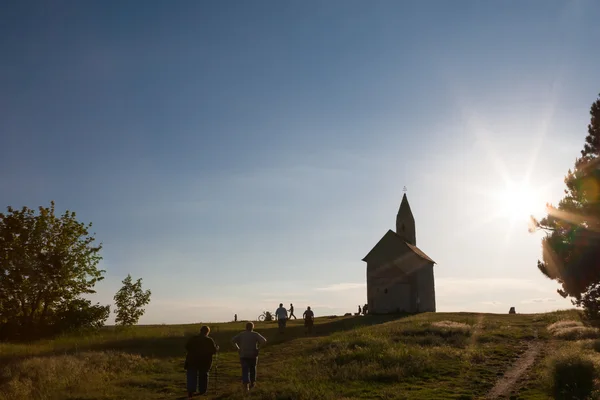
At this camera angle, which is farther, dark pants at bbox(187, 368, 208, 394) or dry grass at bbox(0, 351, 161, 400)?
dry grass at bbox(0, 351, 161, 400)

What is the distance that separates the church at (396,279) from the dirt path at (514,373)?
3196 cm

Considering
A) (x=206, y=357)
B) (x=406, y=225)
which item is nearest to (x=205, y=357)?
(x=206, y=357)

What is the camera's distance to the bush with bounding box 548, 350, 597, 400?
15.0m

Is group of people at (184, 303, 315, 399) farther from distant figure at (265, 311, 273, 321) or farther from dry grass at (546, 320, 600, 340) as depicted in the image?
distant figure at (265, 311, 273, 321)

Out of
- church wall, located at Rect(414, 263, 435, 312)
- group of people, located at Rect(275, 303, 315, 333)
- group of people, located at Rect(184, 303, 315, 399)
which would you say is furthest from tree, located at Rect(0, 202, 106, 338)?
church wall, located at Rect(414, 263, 435, 312)

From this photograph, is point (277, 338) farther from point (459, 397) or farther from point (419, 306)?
point (419, 306)

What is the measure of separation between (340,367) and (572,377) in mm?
8311

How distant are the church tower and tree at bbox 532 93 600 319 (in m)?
45.1

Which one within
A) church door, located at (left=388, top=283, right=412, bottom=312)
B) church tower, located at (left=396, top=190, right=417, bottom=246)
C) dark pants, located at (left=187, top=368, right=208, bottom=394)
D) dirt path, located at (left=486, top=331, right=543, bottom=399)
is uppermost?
church tower, located at (left=396, top=190, right=417, bottom=246)

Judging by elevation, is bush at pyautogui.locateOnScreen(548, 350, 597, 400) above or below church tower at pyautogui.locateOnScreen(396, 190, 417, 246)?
below

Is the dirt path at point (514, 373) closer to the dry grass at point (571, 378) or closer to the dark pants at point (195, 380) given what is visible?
the dry grass at point (571, 378)

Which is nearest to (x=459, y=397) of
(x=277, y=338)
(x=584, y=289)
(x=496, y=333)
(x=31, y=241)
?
(x=584, y=289)

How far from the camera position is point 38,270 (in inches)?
1470

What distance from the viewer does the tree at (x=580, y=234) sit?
2107 cm
